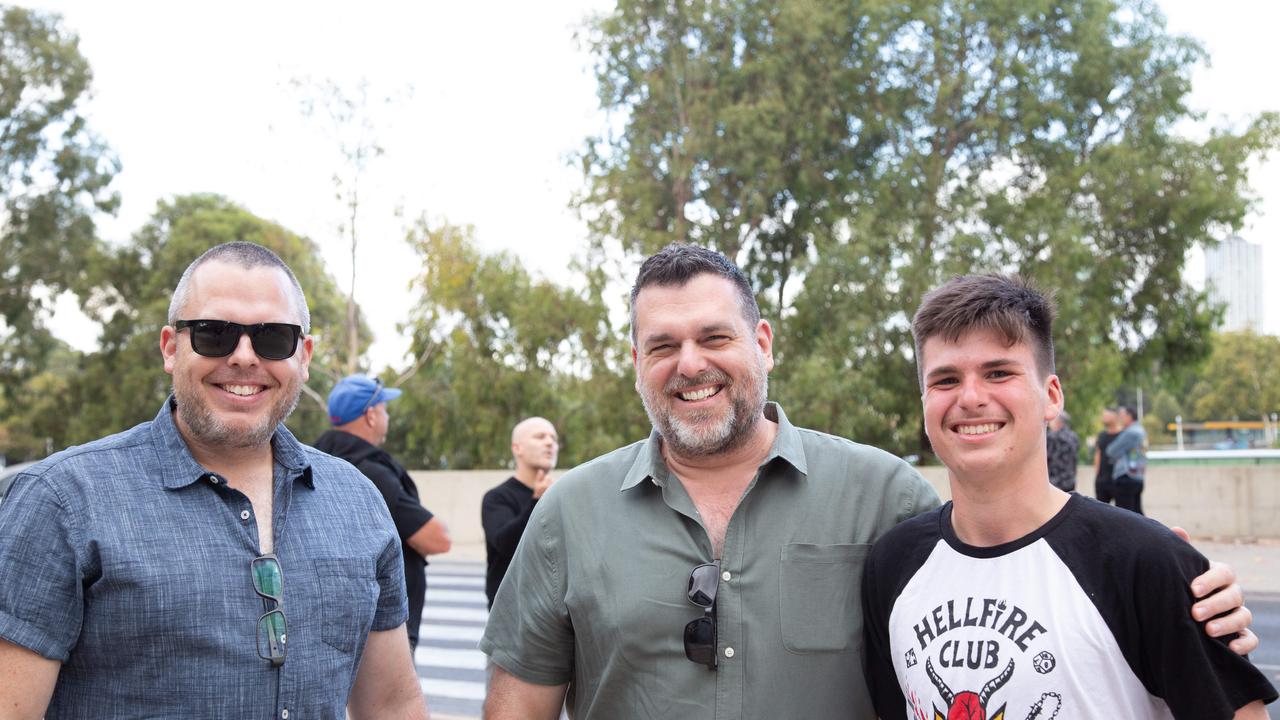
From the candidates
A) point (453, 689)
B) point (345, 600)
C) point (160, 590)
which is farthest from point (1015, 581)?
point (453, 689)

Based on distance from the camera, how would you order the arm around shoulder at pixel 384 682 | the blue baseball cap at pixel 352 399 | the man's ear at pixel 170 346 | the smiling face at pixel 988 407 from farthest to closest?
the blue baseball cap at pixel 352 399
the arm around shoulder at pixel 384 682
the man's ear at pixel 170 346
the smiling face at pixel 988 407

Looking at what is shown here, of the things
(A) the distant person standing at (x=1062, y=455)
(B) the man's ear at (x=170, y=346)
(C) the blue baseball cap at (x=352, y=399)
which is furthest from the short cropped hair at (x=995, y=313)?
(A) the distant person standing at (x=1062, y=455)

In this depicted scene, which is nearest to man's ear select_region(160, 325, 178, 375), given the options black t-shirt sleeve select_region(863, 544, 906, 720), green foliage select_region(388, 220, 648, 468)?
black t-shirt sleeve select_region(863, 544, 906, 720)

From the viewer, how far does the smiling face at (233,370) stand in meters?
2.50

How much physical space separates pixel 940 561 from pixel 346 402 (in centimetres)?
360

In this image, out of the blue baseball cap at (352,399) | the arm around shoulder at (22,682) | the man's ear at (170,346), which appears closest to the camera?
the arm around shoulder at (22,682)

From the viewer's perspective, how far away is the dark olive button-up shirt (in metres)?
2.50

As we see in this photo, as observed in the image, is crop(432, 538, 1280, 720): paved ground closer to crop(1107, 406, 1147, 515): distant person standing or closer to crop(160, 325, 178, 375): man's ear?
crop(1107, 406, 1147, 515): distant person standing

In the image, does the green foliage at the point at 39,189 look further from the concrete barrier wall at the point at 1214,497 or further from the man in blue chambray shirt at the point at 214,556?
the man in blue chambray shirt at the point at 214,556

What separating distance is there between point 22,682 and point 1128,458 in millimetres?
13798

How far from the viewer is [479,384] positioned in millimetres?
21719

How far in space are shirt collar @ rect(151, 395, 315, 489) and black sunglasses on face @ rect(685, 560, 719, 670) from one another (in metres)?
0.97

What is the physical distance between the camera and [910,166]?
20.1 meters

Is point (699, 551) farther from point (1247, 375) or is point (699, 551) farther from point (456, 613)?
point (1247, 375)
